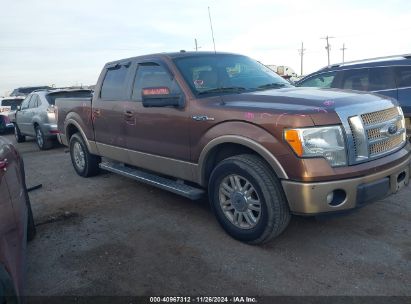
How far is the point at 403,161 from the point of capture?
12.2ft

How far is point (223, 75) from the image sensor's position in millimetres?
4547

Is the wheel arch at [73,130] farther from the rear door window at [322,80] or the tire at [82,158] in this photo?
the rear door window at [322,80]

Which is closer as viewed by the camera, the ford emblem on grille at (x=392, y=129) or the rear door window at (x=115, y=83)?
the ford emblem on grille at (x=392, y=129)

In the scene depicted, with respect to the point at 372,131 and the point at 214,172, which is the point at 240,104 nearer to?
the point at 214,172

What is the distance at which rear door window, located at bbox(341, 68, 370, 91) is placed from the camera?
266 inches

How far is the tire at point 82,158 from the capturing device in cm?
654

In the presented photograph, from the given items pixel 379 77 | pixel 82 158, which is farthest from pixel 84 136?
pixel 379 77

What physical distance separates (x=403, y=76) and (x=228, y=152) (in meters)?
4.05

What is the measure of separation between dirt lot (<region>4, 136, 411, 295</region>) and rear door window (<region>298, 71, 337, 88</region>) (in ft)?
9.66

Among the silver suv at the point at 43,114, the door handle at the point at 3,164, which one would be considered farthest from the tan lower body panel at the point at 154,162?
the silver suv at the point at 43,114

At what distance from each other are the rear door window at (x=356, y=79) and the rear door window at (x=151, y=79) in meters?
3.89

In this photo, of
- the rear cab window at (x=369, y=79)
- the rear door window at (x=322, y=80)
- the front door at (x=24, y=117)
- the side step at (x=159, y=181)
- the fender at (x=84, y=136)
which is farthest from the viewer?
the front door at (x=24, y=117)

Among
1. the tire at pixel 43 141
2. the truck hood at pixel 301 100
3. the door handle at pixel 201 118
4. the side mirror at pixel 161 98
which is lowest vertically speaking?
the tire at pixel 43 141

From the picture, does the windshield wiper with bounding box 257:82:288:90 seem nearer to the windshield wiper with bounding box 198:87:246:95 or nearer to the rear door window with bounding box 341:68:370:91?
the windshield wiper with bounding box 198:87:246:95
